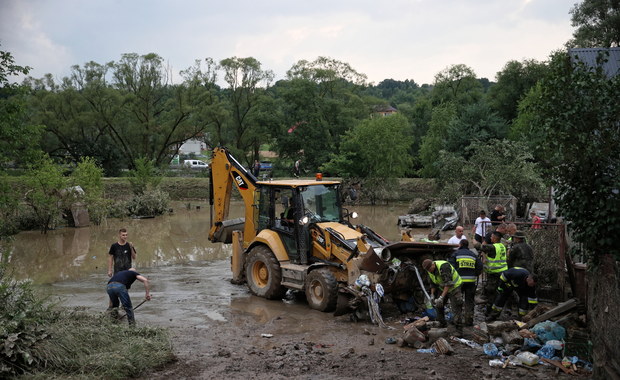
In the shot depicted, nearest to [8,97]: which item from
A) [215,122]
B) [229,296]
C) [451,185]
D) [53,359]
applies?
[229,296]

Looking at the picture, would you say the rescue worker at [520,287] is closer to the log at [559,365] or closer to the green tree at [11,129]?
the log at [559,365]

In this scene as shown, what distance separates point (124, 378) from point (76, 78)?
156ft

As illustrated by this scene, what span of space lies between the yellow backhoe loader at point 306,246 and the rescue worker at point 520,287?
1373 millimetres

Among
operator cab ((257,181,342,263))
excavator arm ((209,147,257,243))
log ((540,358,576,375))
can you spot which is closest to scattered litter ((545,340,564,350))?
log ((540,358,576,375))

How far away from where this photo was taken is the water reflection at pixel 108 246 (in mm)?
15695

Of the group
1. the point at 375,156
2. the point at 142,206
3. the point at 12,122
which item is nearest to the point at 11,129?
the point at 12,122

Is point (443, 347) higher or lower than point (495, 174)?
lower

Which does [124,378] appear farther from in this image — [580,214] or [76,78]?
[76,78]

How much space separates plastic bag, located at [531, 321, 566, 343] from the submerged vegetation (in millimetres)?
5351

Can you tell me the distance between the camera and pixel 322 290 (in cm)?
1050

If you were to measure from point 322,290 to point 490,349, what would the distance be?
353cm

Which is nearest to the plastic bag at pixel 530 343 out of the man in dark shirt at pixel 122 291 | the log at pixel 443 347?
the log at pixel 443 347

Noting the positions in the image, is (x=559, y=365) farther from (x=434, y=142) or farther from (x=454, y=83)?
(x=454, y=83)

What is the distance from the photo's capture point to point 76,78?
4891cm
